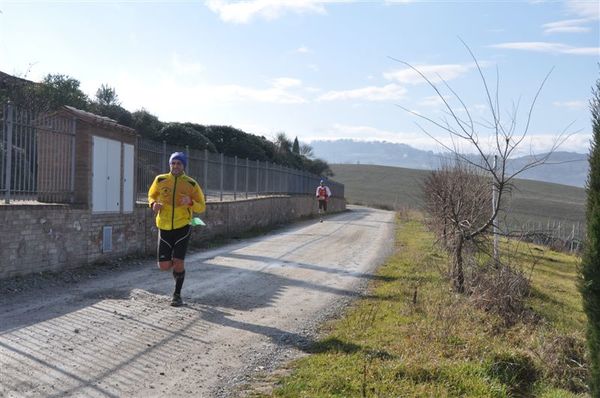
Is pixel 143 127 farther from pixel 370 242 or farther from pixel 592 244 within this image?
pixel 592 244

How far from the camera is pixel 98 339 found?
6.00 metres

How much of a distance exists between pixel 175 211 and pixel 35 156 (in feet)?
11.0

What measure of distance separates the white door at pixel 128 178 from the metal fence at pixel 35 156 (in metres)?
1.61

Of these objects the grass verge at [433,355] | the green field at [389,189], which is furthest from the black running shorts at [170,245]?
the green field at [389,189]

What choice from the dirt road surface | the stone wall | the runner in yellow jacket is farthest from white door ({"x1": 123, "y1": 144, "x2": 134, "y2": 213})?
the runner in yellow jacket

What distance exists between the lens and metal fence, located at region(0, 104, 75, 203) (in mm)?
8805

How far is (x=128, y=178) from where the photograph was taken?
1203 cm

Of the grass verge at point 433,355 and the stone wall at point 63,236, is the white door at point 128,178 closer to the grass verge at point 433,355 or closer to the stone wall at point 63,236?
the stone wall at point 63,236

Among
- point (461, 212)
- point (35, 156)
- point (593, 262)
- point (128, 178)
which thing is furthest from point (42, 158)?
point (593, 262)

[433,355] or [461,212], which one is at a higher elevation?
[461,212]

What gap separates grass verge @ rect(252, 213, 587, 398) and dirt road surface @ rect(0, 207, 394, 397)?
1.45 feet

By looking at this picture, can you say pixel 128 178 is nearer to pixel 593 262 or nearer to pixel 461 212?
pixel 461 212

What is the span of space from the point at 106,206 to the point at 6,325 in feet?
16.2

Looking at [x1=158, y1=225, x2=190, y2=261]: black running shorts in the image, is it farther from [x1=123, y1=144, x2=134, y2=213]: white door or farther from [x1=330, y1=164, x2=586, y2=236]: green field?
[x1=330, y1=164, x2=586, y2=236]: green field
